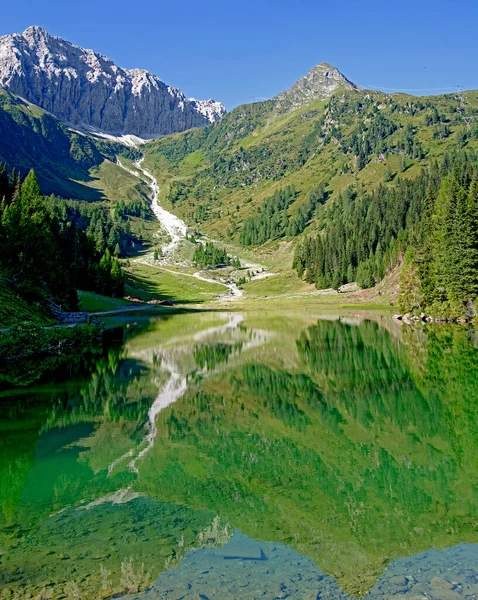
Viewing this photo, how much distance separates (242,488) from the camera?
14.3 metres

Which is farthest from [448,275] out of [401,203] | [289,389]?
[401,203]

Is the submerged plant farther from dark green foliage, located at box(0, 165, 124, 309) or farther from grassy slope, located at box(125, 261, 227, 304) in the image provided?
grassy slope, located at box(125, 261, 227, 304)

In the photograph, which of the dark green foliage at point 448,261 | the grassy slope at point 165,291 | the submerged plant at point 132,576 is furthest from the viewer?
the grassy slope at point 165,291

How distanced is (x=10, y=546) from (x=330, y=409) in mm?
17137

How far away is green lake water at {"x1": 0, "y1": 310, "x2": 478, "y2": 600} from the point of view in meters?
9.47

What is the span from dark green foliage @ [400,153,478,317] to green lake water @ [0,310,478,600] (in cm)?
4801

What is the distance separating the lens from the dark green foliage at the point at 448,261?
74.8 meters

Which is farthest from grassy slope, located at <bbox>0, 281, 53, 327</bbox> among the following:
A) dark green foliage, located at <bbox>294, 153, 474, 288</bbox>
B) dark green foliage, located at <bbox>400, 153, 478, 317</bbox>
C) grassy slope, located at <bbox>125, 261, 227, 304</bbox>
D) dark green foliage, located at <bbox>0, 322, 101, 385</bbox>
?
dark green foliage, located at <bbox>294, 153, 474, 288</bbox>

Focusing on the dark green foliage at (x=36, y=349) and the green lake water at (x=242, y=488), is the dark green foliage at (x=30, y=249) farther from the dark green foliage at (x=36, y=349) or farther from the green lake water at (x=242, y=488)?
the green lake water at (x=242, y=488)

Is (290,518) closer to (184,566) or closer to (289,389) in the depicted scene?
(184,566)

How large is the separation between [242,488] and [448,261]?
72843 mm

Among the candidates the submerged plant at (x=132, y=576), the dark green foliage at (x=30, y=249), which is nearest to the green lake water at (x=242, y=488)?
the submerged plant at (x=132, y=576)

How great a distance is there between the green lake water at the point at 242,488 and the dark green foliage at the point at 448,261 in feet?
158

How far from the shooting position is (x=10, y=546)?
412 inches
